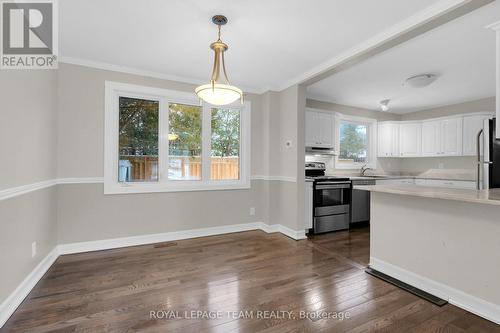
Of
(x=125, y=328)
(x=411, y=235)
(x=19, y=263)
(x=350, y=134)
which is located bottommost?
(x=125, y=328)

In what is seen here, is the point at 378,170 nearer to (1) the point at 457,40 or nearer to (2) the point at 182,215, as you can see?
(1) the point at 457,40

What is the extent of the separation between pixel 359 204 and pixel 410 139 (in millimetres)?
2305

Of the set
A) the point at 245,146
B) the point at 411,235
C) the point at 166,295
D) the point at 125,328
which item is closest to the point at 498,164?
the point at 411,235

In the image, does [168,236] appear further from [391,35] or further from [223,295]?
[391,35]

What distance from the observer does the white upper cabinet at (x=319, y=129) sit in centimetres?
457

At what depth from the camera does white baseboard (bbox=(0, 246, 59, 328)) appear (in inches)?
71.4

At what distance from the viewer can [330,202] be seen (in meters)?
4.30

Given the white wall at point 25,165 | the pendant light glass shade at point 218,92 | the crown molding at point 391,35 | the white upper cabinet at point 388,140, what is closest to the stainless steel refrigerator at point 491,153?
the crown molding at point 391,35

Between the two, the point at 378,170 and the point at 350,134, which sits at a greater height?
the point at 350,134

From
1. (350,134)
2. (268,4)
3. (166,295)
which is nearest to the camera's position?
(268,4)

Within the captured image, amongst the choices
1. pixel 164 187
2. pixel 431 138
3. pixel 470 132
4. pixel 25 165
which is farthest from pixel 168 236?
pixel 470 132

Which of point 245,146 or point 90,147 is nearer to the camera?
point 90,147

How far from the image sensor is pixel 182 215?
3.80m

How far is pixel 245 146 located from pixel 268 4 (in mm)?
2492
